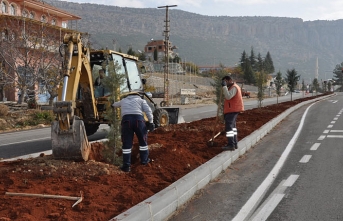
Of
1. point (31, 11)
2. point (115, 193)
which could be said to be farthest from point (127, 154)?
point (31, 11)

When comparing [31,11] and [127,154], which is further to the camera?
[31,11]

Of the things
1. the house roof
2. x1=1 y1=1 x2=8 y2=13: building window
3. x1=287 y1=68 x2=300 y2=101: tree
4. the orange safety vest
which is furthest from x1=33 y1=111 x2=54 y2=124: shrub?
x1=287 y1=68 x2=300 y2=101: tree

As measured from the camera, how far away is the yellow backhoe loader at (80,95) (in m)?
7.43

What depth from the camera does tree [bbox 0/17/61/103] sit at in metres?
26.1

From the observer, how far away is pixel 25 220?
14.4ft

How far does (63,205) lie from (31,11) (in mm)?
38595

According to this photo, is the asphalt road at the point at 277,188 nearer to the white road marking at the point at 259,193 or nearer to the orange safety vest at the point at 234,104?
the white road marking at the point at 259,193

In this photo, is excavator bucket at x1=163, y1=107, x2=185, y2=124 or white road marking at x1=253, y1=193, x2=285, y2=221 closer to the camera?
white road marking at x1=253, y1=193, x2=285, y2=221

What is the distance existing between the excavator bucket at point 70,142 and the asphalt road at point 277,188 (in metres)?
2.47

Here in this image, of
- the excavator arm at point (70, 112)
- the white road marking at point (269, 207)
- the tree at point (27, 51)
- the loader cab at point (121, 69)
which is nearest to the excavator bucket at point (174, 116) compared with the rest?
the loader cab at point (121, 69)

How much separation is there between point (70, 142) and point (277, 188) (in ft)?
12.8

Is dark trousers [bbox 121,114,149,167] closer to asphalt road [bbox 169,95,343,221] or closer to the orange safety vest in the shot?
asphalt road [bbox 169,95,343,221]

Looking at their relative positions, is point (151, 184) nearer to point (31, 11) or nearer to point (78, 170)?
point (78, 170)

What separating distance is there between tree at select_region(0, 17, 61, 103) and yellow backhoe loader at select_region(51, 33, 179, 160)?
554 inches
